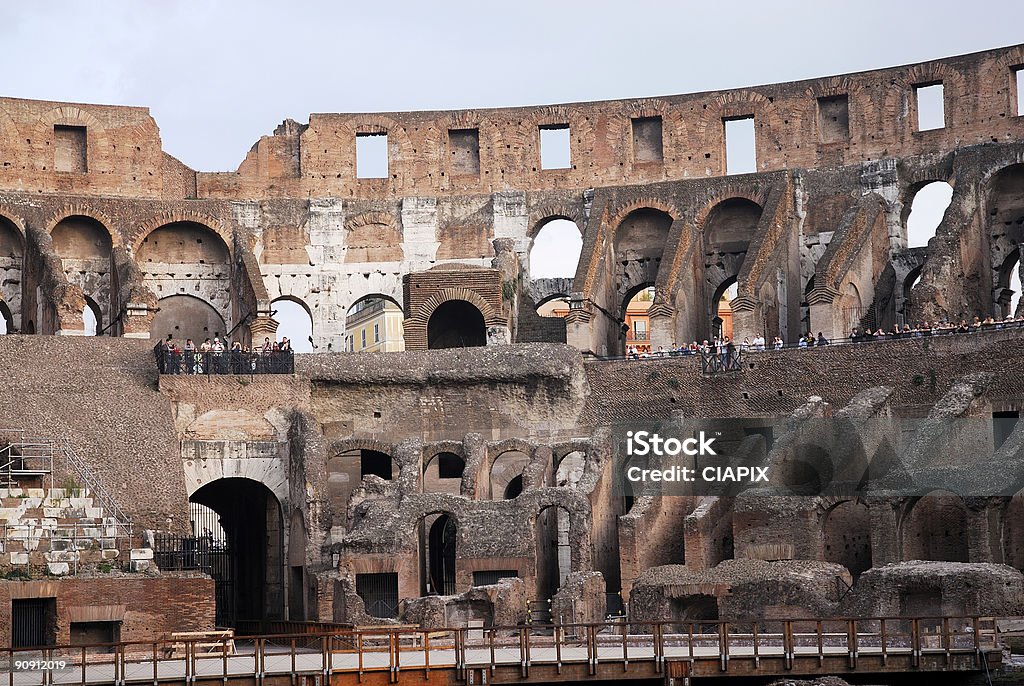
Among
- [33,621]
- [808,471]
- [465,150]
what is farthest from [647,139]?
[33,621]

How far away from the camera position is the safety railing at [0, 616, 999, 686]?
29172 mm

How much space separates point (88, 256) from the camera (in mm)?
55094

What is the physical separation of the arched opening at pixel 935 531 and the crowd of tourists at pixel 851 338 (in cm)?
606

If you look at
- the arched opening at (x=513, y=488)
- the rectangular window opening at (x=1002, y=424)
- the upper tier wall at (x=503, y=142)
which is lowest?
the arched opening at (x=513, y=488)

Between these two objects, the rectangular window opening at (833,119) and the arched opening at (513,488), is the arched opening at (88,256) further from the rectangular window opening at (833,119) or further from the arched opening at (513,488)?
the rectangular window opening at (833,119)

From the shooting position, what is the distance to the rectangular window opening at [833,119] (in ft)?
180

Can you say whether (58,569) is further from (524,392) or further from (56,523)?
(524,392)

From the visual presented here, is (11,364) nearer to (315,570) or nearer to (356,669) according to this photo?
(315,570)

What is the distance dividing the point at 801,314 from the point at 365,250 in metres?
13.0

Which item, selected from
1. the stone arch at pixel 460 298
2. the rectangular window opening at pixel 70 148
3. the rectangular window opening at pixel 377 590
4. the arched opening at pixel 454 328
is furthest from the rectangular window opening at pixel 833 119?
the rectangular window opening at pixel 70 148

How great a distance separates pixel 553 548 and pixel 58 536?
39.8 ft

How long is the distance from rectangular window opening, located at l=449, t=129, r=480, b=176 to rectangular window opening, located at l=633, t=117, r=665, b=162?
4.73 metres

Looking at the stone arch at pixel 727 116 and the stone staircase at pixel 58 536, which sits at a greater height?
the stone arch at pixel 727 116

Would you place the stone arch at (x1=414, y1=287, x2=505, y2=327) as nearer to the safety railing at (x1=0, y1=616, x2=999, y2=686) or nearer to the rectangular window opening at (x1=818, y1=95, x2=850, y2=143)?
the rectangular window opening at (x1=818, y1=95, x2=850, y2=143)
